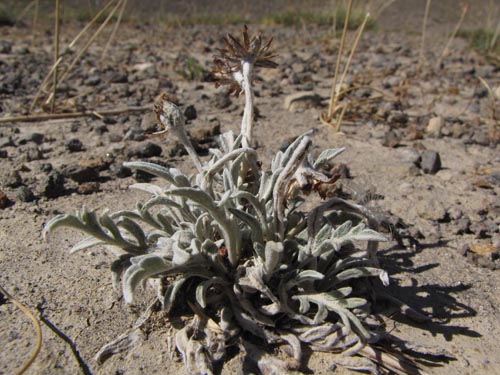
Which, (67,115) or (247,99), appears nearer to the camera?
(247,99)

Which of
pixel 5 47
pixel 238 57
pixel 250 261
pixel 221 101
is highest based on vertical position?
pixel 238 57

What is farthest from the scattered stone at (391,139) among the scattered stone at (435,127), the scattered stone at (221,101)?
the scattered stone at (221,101)

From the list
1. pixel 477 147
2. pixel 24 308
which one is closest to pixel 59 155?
pixel 24 308

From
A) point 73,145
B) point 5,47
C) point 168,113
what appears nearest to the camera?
point 168,113

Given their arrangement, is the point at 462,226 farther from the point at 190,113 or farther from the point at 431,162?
the point at 190,113

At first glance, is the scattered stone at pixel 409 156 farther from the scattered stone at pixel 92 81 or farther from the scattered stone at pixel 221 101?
the scattered stone at pixel 92 81

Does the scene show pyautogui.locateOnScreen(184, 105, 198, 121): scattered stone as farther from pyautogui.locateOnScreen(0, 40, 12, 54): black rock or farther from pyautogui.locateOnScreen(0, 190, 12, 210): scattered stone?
pyautogui.locateOnScreen(0, 40, 12, 54): black rock

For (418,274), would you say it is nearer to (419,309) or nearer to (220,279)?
(419,309)

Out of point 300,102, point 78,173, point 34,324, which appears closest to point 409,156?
point 300,102
